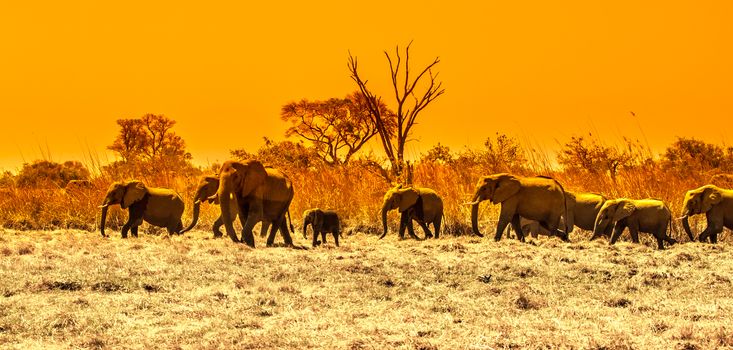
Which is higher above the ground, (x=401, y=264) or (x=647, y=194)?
(x=647, y=194)

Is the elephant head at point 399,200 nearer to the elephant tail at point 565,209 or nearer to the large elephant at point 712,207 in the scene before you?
the elephant tail at point 565,209

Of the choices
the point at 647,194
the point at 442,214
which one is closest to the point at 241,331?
A: the point at 442,214

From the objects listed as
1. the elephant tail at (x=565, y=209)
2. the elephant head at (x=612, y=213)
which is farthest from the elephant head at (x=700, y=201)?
the elephant tail at (x=565, y=209)

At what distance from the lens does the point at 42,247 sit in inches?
484

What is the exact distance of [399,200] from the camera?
13680mm

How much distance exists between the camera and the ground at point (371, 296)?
6336 millimetres

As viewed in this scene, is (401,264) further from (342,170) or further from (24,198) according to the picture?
(24,198)

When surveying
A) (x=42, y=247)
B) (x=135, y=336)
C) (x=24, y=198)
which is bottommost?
(x=135, y=336)

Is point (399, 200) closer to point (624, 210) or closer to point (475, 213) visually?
point (475, 213)

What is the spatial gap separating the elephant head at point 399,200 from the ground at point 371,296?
5.81 feet

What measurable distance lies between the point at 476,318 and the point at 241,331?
1788 mm

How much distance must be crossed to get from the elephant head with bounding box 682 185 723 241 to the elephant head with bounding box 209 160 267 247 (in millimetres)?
5797

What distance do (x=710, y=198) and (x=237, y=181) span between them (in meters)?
6.34

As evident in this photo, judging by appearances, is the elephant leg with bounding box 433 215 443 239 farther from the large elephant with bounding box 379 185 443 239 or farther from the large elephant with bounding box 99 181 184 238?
the large elephant with bounding box 99 181 184 238
